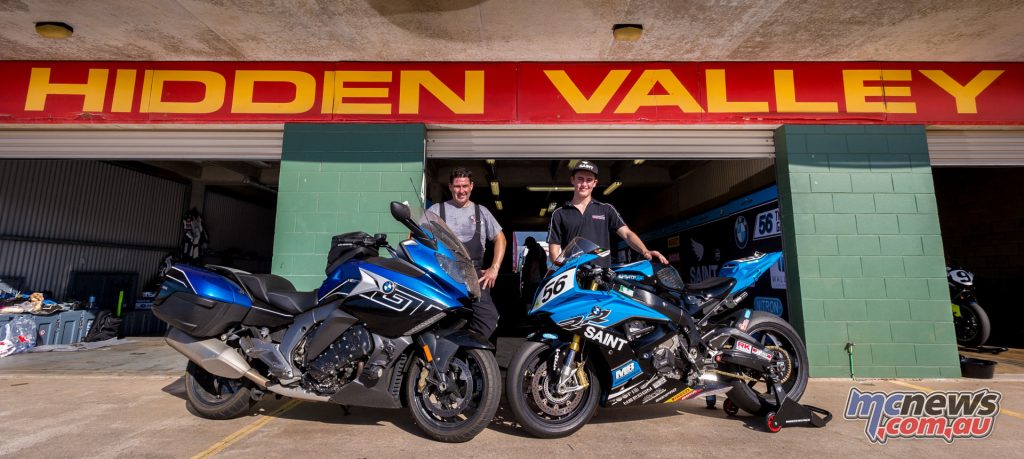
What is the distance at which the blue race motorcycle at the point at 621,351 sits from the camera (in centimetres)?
244

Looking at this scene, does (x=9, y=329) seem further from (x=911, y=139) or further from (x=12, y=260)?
(x=911, y=139)

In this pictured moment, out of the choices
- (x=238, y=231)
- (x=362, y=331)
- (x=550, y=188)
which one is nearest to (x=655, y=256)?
(x=362, y=331)

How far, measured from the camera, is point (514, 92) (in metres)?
4.79

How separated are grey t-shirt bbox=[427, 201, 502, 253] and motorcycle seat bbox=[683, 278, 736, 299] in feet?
4.59

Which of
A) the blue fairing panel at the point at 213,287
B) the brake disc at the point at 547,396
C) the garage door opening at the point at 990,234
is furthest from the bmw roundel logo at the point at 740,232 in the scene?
the blue fairing panel at the point at 213,287

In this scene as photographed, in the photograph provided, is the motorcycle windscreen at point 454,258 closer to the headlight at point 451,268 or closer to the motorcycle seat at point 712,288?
the headlight at point 451,268

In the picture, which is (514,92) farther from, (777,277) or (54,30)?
(54,30)

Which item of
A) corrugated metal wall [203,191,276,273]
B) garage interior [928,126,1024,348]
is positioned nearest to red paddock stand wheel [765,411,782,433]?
garage interior [928,126,1024,348]

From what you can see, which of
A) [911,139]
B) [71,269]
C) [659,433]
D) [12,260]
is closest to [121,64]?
[12,260]

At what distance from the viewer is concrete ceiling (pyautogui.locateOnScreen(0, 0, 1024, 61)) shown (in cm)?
389

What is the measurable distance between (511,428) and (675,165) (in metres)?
7.75

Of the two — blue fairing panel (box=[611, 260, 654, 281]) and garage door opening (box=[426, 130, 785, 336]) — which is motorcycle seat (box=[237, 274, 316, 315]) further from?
garage door opening (box=[426, 130, 785, 336])

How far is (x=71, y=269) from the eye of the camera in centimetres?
787

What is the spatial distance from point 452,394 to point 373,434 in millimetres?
571
